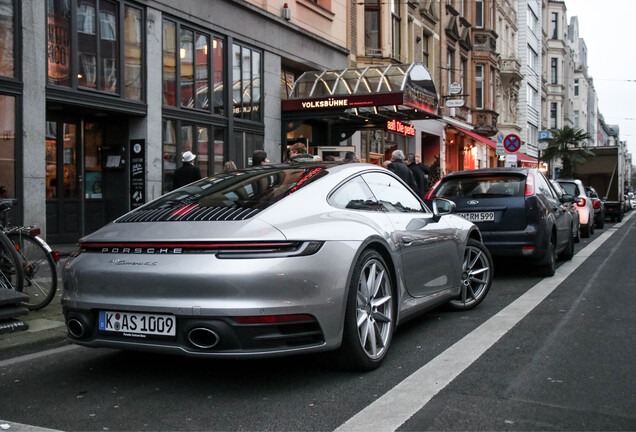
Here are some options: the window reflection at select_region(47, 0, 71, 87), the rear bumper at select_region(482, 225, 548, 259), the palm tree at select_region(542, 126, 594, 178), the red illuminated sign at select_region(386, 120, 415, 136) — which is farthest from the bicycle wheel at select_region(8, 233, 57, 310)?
the palm tree at select_region(542, 126, 594, 178)

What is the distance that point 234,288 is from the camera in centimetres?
372

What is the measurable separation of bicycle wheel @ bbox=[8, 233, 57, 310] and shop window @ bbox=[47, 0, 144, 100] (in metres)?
4.89

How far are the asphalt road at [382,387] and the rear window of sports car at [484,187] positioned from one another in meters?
3.28

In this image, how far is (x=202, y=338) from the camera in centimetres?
381

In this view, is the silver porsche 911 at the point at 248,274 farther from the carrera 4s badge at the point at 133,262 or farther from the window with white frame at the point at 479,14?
the window with white frame at the point at 479,14

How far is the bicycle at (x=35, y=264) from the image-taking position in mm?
6801

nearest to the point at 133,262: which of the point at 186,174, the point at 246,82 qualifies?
the point at 186,174

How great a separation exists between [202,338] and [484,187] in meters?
6.28

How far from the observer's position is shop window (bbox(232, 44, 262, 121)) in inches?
622

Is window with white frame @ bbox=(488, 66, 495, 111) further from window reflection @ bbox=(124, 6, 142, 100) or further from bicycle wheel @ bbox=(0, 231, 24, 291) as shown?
bicycle wheel @ bbox=(0, 231, 24, 291)

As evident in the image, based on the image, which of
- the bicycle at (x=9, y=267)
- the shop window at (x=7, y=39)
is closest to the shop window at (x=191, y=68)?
the shop window at (x=7, y=39)

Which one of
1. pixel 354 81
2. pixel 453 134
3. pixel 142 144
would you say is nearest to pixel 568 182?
pixel 354 81

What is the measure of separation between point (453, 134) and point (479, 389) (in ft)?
96.0

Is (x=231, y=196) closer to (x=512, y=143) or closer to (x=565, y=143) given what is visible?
(x=512, y=143)
